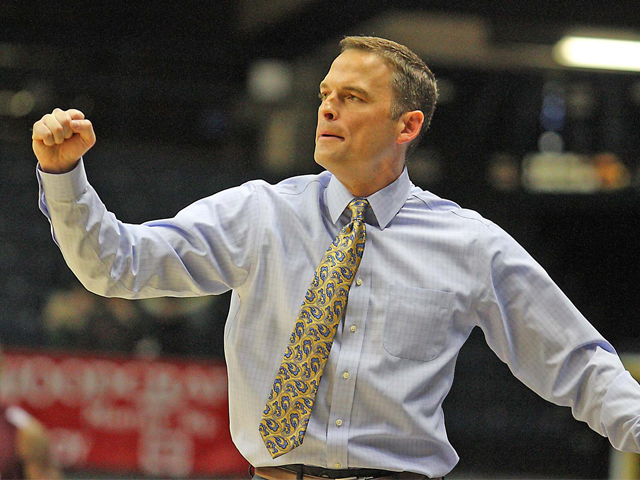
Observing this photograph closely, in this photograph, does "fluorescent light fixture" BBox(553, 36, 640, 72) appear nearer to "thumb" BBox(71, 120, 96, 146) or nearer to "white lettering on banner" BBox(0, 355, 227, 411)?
"white lettering on banner" BBox(0, 355, 227, 411)

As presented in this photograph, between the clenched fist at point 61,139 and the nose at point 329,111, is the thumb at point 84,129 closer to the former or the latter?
the clenched fist at point 61,139

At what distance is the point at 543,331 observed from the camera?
72.2 inches

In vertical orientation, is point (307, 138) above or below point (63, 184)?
below

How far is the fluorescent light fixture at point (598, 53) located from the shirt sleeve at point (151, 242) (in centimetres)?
466

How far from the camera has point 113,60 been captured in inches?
221

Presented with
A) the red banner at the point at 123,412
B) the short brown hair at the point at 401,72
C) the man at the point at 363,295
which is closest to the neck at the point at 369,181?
the man at the point at 363,295

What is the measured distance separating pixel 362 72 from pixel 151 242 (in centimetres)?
55

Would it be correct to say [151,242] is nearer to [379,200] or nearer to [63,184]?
[63,184]

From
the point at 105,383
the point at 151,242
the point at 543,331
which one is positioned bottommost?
the point at 105,383

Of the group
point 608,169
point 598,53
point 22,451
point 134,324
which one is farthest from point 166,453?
point 598,53

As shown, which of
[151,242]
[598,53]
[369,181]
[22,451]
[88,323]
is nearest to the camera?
[151,242]

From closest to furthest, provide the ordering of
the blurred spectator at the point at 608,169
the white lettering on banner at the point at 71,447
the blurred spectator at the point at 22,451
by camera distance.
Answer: the blurred spectator at the point at 22,451 → the white lettering on banner at the point at 71,447 → the blurred spectator at the point at 608,169

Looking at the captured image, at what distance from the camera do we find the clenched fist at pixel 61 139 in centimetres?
139

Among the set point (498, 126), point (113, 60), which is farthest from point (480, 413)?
point (113, 60)
